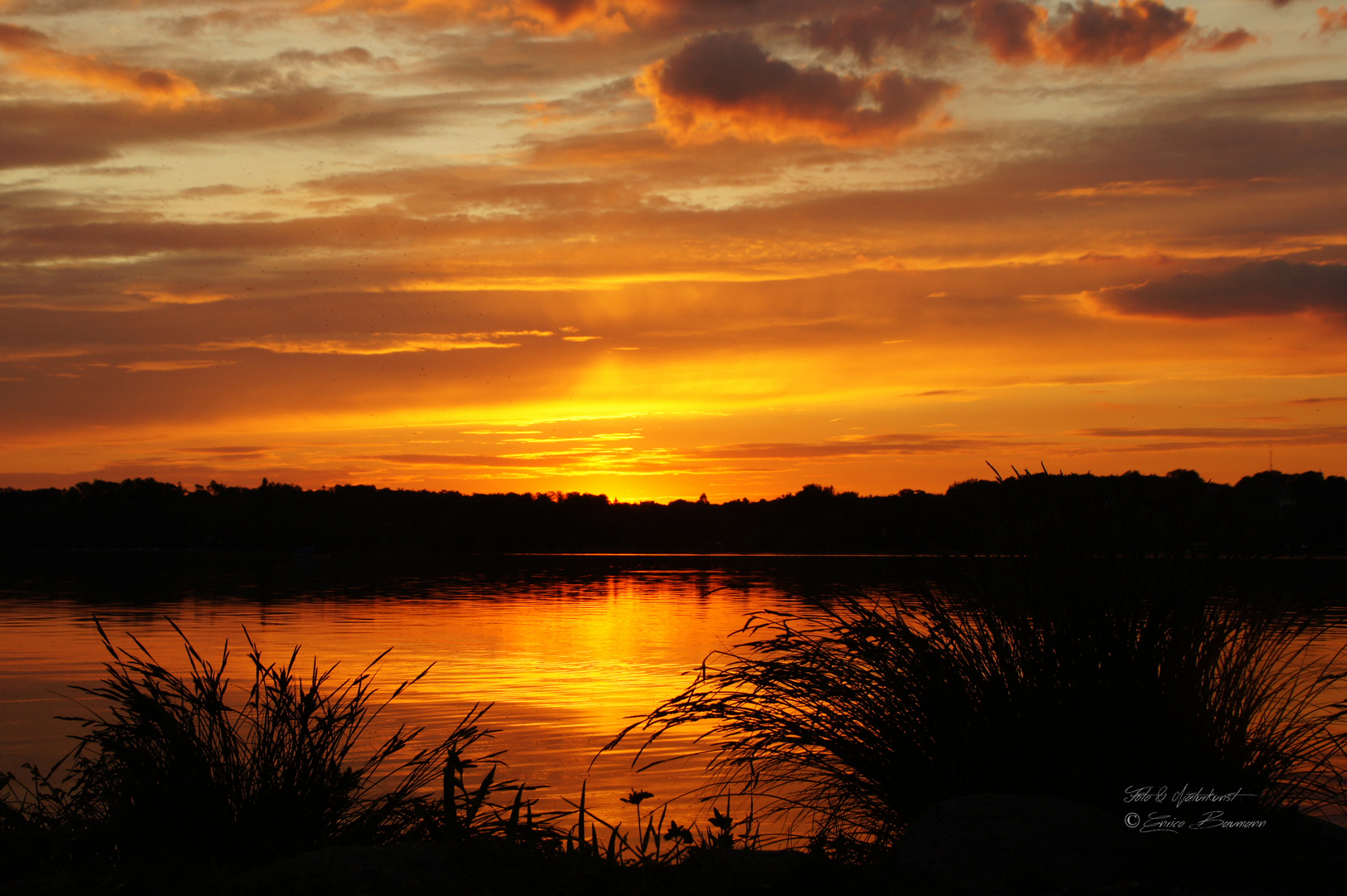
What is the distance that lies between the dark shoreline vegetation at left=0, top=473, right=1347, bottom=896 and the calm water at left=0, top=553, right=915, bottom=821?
56.0 inches

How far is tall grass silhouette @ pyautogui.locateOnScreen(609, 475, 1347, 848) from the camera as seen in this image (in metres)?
6.32

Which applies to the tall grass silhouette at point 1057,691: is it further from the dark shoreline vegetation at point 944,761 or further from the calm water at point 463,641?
the calm water at point 463,641

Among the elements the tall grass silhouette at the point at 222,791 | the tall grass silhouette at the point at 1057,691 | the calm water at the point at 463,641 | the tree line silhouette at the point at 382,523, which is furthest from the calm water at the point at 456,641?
the tree line silhouette at the point at 382,523

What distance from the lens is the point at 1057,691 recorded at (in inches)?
259

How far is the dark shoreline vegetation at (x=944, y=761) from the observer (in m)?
5.24

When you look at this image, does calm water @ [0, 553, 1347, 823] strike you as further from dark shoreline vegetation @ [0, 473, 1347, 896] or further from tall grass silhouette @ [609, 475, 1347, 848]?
dark shoreline vegetation @ [0, 473, 1347, 896]

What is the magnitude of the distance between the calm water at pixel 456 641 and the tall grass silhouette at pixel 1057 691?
130 centimetres

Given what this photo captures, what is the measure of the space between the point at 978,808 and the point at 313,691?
3.83 meters

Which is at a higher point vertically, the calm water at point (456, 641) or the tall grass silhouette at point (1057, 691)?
the tall grass silhouette at point (1057, 691)

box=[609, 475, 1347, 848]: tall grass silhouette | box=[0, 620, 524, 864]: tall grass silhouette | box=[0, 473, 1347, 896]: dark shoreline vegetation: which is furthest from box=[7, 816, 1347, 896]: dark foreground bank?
box=[609, 475, 1347, 848]: tall grass silhouette

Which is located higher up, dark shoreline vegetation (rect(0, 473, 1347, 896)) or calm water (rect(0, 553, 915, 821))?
dark shoreline vegetation (rect(0, 473, 1347, 896))

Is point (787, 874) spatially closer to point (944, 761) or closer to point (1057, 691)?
point (944, 761)

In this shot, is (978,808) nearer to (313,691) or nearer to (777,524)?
(313,691)

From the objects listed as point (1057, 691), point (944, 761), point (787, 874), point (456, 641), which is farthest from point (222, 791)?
point (456, 641)
